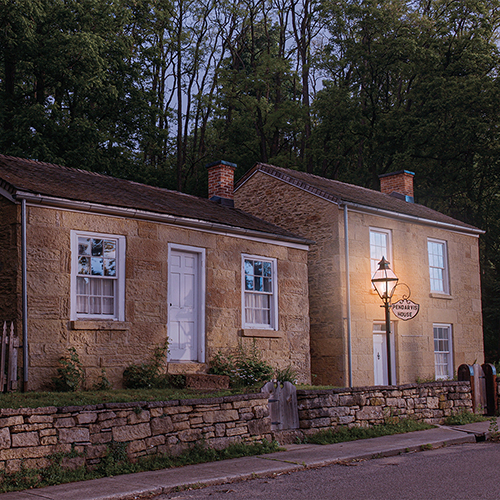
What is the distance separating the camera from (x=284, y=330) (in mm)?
16062

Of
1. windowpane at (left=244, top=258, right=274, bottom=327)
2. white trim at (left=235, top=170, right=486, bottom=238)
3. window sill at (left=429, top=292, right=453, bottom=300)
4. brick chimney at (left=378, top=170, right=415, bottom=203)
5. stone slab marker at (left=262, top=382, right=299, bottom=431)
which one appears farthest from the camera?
brick chimney at (left=378, top=170, right=415, bottom=203)

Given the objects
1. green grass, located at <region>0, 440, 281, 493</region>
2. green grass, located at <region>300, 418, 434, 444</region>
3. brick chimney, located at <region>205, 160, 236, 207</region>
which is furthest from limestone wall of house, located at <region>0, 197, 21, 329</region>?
brick chimney, located at <region>205, 160, 236, 207</region>

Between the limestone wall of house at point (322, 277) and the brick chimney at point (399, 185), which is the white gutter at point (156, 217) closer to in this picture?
the limestone wall of house at point (322, 277)

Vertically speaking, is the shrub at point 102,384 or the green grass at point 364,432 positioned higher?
the shrub at point 102,384

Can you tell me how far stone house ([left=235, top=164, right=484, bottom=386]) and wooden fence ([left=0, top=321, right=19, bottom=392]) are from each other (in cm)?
949

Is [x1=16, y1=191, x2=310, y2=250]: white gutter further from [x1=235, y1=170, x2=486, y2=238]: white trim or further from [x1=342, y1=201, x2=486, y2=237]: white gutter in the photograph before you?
[x1=342, y1=201, x2=486, y2=237]: white gutter

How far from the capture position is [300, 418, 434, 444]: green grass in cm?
1075

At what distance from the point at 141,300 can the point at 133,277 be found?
0.51 meters

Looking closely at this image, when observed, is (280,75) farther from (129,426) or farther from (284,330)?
(129,426)

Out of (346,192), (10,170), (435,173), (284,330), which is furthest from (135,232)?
(435,173)

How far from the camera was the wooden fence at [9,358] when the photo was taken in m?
10.7

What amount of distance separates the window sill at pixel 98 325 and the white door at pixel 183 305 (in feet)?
4.62

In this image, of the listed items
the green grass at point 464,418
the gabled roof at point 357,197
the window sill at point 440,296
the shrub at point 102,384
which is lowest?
the green grass at point 464,418

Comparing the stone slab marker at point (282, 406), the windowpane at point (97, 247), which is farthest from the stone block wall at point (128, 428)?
the windowpane at point (97, 247)
